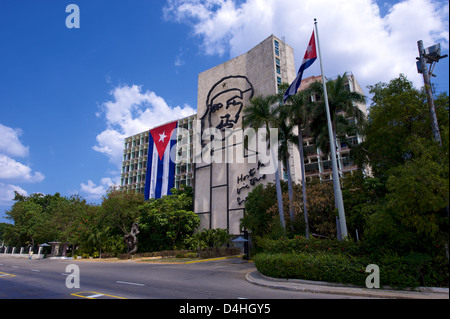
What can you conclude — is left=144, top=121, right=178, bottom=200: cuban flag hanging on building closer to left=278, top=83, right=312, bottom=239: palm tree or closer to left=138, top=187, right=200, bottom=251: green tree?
left=138, top=187, right=200, bottom=251: green tree

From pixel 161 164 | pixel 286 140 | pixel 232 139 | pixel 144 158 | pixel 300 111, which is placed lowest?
→ pixel 286 140

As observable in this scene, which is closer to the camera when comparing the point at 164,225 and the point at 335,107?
the point at 335,107

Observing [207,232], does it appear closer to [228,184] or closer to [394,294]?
[228,184]

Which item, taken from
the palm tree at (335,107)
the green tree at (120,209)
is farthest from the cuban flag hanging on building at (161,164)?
A: the palm tree at (335,107)

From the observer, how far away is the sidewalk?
400 inches

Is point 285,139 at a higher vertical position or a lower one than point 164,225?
higher

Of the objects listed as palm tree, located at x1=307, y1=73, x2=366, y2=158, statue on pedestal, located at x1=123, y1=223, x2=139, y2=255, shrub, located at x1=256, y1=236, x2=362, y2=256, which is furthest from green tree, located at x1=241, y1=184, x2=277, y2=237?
statue on pedestal, located at x1=123, y1=223, x2=139, y2=255

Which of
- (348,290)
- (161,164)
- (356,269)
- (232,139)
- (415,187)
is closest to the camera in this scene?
(415,187)

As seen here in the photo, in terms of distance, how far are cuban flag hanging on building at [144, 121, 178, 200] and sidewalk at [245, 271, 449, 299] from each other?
54079 millimetres

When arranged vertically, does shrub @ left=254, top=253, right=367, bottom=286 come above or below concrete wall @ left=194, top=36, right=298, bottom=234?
below

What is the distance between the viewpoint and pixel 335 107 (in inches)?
952

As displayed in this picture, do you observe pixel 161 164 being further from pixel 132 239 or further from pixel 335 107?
pixel 335 107

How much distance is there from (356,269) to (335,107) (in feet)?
52.1

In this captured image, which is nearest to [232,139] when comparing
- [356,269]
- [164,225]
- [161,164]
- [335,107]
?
[164,225]
